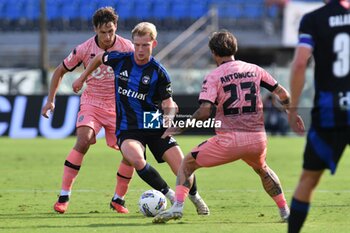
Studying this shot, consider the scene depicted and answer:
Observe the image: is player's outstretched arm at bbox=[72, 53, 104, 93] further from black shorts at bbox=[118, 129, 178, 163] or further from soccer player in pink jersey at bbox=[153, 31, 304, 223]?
soccer player in pink jersey at bbox=[153, 31, 304, 223]

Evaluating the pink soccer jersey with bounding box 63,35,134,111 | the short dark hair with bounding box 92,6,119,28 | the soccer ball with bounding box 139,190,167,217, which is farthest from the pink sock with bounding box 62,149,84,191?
the short dark hair with bounding box 92,6,119,28

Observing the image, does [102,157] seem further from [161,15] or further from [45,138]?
[161,15]

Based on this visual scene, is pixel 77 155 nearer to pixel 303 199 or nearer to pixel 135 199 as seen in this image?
pixel 135 199

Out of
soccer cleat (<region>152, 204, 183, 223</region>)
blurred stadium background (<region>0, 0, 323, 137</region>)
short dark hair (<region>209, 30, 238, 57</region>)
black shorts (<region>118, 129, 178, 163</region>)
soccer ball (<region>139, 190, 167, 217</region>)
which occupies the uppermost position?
short dark hair (<region>209, 30, 238, 57</region>)

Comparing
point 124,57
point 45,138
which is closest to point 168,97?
point 124,57

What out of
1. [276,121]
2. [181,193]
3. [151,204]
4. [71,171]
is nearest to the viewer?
[181,193]

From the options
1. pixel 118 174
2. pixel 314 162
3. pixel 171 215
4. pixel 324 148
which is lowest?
pixel 118 174

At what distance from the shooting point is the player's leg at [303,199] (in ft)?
21.0

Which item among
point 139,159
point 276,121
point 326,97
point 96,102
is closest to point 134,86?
point 139,159

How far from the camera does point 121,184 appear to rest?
10000mm

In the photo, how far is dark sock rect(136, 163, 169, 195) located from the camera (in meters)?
9.02

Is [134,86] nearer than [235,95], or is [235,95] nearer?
[235,95]

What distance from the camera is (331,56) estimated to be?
6.41 metres

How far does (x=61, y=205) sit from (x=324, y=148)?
13.4ft
